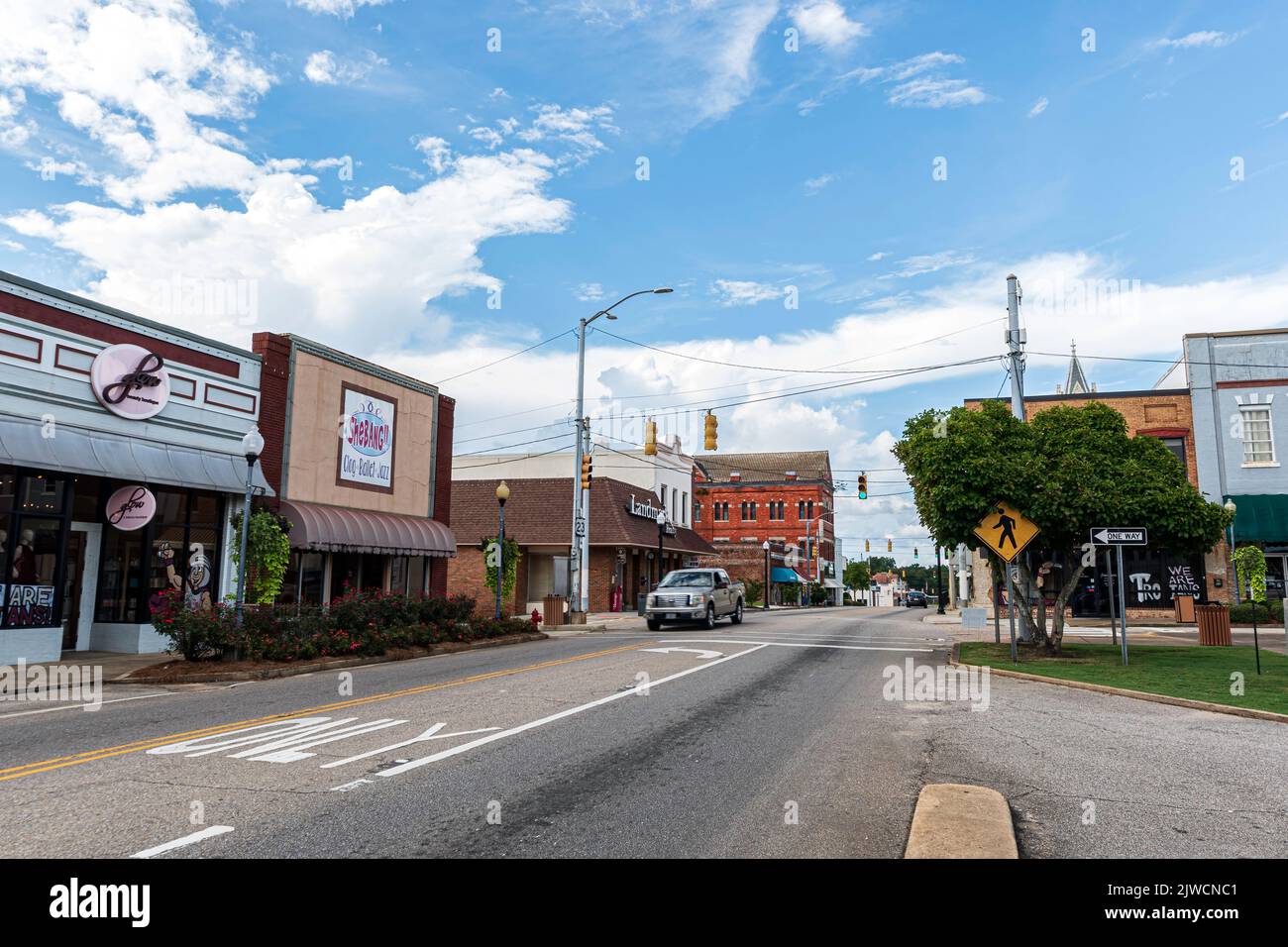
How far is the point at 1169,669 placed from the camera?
15.4 metres

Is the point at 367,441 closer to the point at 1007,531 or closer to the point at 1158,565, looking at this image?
the point at 1007,531

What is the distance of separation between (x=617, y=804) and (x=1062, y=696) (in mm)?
9103

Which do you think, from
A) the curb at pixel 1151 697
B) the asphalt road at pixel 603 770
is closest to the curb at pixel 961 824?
the asphalt road at pixel 603 770

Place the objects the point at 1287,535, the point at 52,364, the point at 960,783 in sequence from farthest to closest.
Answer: the point at 1287,535, the point at 52,364, the point at 960,783

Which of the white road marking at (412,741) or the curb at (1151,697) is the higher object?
the white road marking at (412,741)

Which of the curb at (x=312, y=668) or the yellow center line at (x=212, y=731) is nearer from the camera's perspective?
the yellow center line at (x=212, y=731)

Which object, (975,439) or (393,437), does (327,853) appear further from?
(393,437)

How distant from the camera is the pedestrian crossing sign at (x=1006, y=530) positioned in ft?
54.6

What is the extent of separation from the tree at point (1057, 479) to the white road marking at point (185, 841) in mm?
14642

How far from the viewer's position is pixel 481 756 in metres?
7.68

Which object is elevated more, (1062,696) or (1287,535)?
(1287,535)
